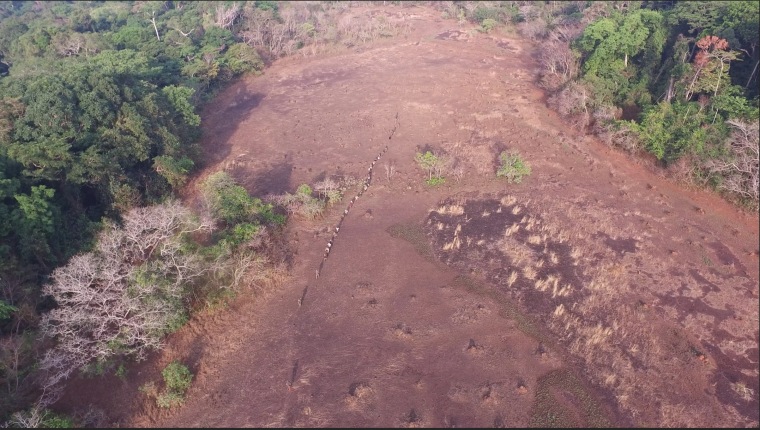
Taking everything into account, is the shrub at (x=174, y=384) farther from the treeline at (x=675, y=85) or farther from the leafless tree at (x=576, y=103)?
the leafless tree at (x=576, y=103)

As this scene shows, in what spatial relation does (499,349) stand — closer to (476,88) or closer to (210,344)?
(210,344)

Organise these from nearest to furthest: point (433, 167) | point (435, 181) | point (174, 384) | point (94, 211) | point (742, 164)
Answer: point (174, 384), point (742, 164), point (94, 211), point (435, 181), point (433, 167)

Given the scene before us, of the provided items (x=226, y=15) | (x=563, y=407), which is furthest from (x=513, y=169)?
(x=226, y=15)

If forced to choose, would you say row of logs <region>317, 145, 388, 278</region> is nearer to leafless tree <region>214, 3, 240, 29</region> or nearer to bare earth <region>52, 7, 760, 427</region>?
bare earth <region>52, 7, 760, 427</region>

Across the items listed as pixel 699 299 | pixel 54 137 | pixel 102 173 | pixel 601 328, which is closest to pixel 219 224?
pixel 102 173

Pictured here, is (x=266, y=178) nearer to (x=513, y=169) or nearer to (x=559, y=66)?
(x=513, y=169)
